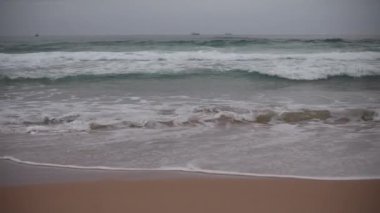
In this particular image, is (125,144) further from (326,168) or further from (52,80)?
(326,168)

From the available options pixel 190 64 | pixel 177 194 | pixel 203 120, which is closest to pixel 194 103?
pixel 203 120

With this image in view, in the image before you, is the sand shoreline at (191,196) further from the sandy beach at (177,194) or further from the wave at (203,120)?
the wave at (203,120)

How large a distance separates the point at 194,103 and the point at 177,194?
67 cm

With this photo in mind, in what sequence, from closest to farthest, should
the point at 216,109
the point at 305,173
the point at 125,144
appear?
the point at 305,173
the point at 125,144
the point at 216,109

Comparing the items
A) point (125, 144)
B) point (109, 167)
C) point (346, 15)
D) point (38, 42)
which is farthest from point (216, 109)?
point (38, 42)

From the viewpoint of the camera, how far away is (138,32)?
2367mm

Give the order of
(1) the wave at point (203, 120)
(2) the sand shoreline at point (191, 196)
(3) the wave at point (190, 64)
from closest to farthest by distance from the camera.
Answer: (2) the sand shoreline at point (191, 196)
(1) the wave at point (203, 120)
(3) the wave at point (190, 64)

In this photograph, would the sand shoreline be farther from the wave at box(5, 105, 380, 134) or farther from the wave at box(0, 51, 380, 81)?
the wave at box(0, 51, 380, 81)

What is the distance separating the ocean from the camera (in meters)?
2.14

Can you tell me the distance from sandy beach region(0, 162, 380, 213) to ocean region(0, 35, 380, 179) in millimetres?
79

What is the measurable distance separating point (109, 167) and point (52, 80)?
Answer: 769 mm

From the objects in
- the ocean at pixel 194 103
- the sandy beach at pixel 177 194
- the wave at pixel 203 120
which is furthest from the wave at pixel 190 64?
the sandy beach at pixel 177 194

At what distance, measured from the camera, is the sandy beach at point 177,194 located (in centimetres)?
192

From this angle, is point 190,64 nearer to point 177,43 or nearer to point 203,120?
point 177,43
